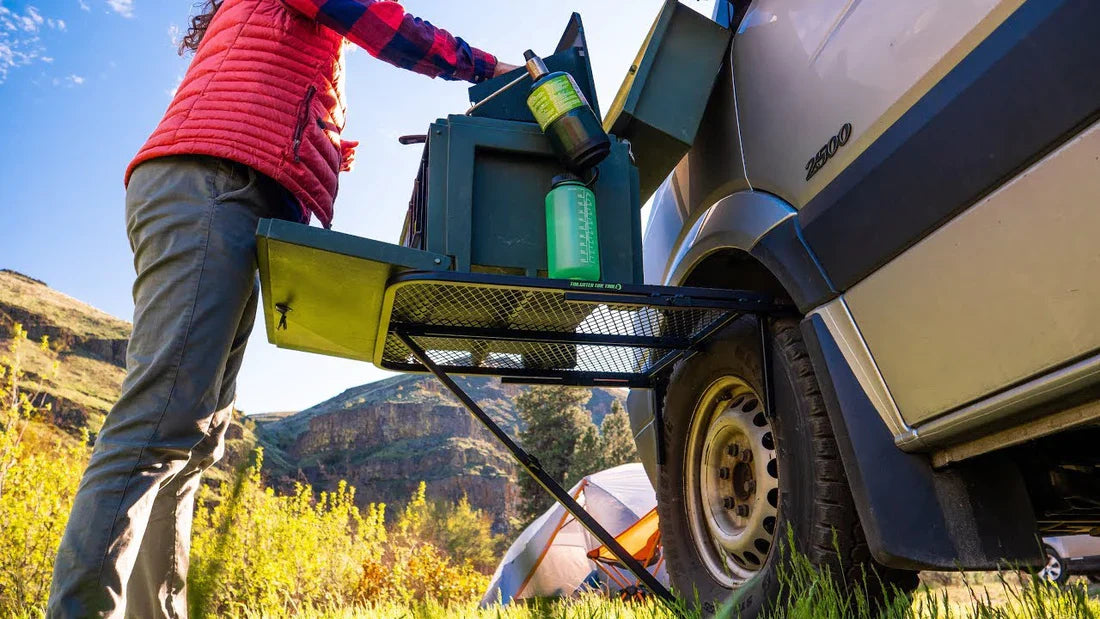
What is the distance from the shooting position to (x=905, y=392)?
1.44 m

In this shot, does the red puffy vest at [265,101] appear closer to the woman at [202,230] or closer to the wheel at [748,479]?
the woman at [202,230]

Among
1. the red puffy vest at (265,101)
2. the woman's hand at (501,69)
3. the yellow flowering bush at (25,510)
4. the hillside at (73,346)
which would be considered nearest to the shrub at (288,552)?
the yellow flowering bush at (25,510)

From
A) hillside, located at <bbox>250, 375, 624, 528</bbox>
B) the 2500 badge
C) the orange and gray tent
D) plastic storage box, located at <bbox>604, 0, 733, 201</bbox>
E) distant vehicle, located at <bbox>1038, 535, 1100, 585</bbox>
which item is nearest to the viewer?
the 2500 badge

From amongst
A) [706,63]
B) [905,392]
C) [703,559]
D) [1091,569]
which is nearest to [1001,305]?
[905,392]

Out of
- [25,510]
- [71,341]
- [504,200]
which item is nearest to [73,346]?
[71,341]

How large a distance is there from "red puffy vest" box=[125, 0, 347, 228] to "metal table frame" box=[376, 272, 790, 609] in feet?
1.69

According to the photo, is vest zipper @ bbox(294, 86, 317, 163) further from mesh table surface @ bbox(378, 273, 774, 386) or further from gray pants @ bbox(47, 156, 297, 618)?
mesh table surface @ bbox(378, 273, 774, 386)

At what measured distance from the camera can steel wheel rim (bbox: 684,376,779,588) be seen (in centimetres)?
202

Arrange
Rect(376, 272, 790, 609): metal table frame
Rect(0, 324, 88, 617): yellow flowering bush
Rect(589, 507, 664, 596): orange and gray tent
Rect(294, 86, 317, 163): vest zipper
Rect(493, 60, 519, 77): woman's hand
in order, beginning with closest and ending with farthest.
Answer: Rect(376, 272, 790, 609): metal table frame → Rect(294, 86, 317, 163): vest zipper → Rect(493, 60, 519, 77): woman's hand → Rect(0, 324, 88, 617): yellow flowering bush → Rect(589, 507, 664, 596): orange and gray tent

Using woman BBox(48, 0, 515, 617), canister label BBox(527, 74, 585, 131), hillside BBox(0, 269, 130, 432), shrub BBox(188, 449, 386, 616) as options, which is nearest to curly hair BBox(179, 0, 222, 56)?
woman BBox(48, 0, 515, 617)

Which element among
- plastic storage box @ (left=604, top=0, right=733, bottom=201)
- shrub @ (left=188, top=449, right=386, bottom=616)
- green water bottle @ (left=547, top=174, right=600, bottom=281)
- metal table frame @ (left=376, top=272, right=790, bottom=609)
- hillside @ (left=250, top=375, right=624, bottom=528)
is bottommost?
shrub @ (left=188, top=449, right=386, bottom=616)

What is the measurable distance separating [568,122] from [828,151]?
68 centimetres

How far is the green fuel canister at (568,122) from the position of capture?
6.28ft

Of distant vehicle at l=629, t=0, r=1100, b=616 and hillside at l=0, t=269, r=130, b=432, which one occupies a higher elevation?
hillside at l=0, t=269, r=130, b=432
